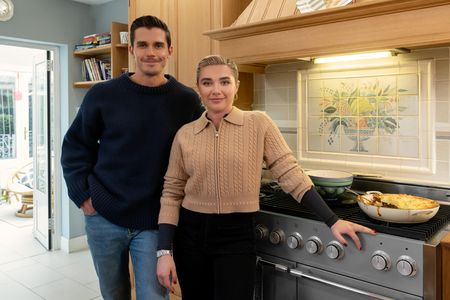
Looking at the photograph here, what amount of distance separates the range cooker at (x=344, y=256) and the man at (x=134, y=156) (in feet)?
1.54

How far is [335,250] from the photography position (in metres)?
1.41

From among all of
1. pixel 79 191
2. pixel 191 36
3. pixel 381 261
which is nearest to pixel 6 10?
pixel 191 36

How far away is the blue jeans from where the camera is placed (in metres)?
1.57

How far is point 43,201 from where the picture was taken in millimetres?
4176

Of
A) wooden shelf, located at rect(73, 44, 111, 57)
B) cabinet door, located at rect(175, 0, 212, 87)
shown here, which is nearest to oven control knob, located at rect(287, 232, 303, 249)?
cabinet door, located at rect(175, 0, 212, 87)

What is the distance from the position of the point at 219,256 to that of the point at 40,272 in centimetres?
270

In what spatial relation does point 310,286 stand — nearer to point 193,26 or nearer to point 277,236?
point 277,236

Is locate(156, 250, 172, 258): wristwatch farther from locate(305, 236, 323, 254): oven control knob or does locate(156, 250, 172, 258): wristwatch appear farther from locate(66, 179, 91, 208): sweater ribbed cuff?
locate(305, 236, 323, 254): oven control knob

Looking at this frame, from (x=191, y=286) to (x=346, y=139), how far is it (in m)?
1.10

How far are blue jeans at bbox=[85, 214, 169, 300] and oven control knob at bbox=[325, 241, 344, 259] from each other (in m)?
0.67

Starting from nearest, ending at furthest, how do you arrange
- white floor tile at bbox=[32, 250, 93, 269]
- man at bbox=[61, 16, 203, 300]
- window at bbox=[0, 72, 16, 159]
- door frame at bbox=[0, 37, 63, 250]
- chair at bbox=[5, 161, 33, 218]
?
man at bbox=[61, 16, 203, 300] → white floor tile at bbox=[32, 250, 93, 269] → door frame at bbox=[0, 37, 63, 250] → chair at bbox=[5, 161, 33, 218] → window at bbox=[0, 72, 16, 159]

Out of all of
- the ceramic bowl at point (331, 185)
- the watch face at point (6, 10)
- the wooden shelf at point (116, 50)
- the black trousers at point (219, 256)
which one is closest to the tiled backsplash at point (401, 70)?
the ceramic bowl at point (331, 185)

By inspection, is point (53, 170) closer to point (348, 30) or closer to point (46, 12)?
point (46, 12)

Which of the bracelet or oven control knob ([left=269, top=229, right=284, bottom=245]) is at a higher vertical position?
oven control knob ([left=269, top=229, right=284, bottom=245])
